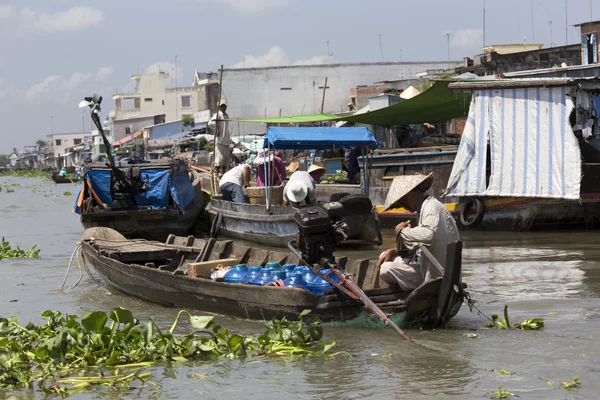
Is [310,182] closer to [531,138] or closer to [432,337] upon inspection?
[531,138]

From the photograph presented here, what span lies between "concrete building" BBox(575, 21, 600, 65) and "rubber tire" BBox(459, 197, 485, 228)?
368 inches

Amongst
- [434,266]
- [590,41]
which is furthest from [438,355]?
[590,41]

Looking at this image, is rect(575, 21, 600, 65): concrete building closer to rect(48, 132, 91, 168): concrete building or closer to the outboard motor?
the outboard motor

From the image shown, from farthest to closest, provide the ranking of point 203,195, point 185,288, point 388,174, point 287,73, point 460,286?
point 287,73, point 203,195, point 388,174, point 185,288, point 460,286

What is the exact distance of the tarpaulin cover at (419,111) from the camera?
1580cm

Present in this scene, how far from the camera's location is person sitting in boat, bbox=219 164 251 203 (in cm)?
1569

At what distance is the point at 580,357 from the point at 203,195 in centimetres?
1284

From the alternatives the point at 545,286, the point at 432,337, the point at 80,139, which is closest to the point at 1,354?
the point at 432,337

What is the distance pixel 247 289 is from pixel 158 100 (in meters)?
69.8

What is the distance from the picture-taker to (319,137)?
1503 cm

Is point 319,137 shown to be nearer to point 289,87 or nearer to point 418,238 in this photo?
point 418,238

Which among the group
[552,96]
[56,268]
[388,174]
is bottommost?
[56,268]

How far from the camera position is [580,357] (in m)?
6.58

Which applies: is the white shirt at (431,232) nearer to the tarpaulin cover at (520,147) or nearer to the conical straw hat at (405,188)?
the conical straw hat at (405,188)
